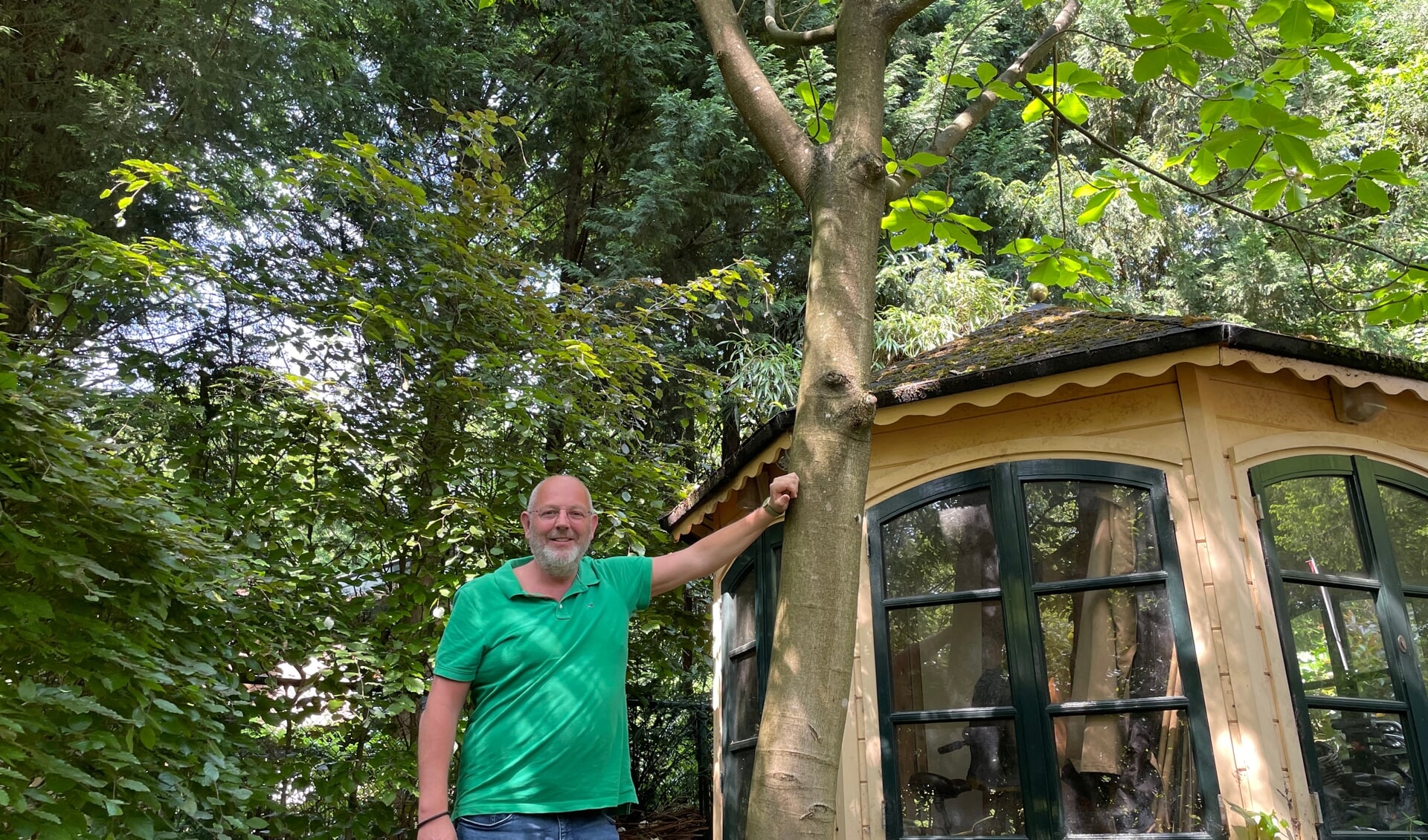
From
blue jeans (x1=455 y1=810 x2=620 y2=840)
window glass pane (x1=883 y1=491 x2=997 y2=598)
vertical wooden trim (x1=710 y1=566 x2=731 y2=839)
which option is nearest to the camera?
blue jeans (x1=455 y1=810 x2=620 y2=840)

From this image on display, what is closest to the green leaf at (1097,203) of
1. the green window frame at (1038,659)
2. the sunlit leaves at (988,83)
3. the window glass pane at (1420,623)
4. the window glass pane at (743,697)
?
the sunlit leaves at (988,83)

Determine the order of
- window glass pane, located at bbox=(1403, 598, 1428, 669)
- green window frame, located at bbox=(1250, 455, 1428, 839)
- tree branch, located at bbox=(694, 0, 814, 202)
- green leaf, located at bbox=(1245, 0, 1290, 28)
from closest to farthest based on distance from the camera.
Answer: tree branch, located at bbox=(694, 0, 814, 202) < green leaf, located at bbox=(1245, 0, 1290, 28) < green window frame, located at bbox=(1250, 455, 1428, 839) < window glass pane, located at bbox=(1403, 598, 1428, 669)

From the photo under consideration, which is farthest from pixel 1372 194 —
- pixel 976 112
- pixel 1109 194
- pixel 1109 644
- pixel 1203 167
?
pixel 1109 644

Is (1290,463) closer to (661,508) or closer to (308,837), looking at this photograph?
(661,508)

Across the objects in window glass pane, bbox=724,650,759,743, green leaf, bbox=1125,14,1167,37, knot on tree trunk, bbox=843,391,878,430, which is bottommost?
window glass pane, bbox=724,650,759,743

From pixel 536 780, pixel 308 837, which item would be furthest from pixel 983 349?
pixel 308 837

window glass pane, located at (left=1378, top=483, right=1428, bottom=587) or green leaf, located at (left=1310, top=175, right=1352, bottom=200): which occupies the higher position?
green leaf, located at (left=1310, top=175, right=1352, bottom=200)

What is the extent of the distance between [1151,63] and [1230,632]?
238 cm

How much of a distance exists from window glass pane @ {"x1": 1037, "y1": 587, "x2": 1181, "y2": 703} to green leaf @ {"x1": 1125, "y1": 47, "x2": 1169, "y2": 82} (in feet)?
7.33

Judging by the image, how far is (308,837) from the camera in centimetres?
532

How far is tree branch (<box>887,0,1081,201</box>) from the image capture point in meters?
3.03

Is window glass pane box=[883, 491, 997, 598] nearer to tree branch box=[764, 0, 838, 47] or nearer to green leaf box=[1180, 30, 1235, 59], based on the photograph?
green leaf box=[1180, 30, 1235, 59]

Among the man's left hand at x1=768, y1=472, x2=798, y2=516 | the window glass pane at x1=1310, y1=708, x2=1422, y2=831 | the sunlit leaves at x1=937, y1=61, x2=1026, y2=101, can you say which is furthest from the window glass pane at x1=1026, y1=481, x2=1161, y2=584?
the man's left hand at x1=768, y1=472, x2=798, y2=516

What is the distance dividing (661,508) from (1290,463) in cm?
391
